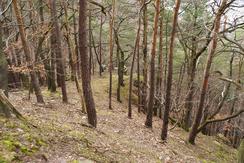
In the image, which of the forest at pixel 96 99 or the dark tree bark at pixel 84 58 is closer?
the forest at pixel 96 99

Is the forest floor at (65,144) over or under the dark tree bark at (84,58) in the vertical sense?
under

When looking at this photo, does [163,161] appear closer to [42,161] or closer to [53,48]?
[42,161]

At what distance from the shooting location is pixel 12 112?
17.5 feet

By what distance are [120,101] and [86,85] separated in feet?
32.7

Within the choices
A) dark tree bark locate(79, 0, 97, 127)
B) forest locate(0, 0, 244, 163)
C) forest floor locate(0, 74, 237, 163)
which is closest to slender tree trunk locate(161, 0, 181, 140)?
forest locate(0, 0, 244, 163)

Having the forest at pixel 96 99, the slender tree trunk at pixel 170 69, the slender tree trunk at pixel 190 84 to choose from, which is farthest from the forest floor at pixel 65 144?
the slender tree trunk at pixel 190 84

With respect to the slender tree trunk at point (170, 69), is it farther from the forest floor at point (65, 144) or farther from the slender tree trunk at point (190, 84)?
the slender tree trunk at point (190, 84)

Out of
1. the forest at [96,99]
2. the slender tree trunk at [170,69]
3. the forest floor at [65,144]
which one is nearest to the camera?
the forest floor at [65,144]

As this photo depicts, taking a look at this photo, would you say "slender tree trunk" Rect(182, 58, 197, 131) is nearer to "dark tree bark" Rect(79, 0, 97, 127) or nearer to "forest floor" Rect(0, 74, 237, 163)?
"forest floor" Rect(0, 74, 237, 163)

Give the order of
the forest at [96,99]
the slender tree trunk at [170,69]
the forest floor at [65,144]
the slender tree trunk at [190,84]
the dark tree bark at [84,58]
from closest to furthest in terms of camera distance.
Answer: the forest floor at [65,144]
the forest at [96,99]
the dark tree bark at [84,58]
the slender tree trunk at [170,69]
the slender tree trunk at [190,84]

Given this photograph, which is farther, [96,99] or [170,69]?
[96,99]

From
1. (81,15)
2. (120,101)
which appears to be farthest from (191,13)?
(81,15)

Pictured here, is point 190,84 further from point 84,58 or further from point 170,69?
point 84,58

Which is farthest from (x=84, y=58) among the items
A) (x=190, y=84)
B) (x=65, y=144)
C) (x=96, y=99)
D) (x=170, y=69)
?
(x=96, y=99)
